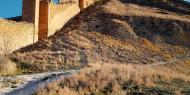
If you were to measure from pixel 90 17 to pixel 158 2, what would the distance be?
6930 mm

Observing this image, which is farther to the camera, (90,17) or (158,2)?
(158,2)

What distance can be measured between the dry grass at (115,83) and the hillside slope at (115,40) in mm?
5768

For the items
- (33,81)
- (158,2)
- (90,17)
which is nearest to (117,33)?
(90,17)

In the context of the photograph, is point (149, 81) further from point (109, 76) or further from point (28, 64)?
point (28, 64)

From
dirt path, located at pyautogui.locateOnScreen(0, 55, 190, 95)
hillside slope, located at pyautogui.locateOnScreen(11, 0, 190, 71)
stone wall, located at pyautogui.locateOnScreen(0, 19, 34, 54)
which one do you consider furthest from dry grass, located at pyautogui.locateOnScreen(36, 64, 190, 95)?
stone wall, located at pyautogui.locateOnScreen(0, 19, 34, 54)

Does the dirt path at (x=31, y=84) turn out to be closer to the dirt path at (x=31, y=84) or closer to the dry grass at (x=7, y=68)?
the dirt path at (x=31, y=84)

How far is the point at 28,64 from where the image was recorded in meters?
22.2

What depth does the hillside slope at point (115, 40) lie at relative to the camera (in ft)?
82.2

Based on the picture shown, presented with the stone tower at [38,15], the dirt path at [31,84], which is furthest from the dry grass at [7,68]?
the stone tower at [38,15]

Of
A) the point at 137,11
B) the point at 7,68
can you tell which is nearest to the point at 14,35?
the point at 7,68

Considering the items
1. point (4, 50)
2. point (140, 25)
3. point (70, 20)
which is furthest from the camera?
point (70, 20)

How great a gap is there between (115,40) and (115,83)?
14.3 meters

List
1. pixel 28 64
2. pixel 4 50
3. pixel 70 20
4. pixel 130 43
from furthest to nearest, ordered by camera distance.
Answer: pixel 70 20 → pixel 130 43 → pixel 4 50 → pixel 28 64

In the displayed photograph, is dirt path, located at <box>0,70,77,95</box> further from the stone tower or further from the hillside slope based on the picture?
the stone tower
